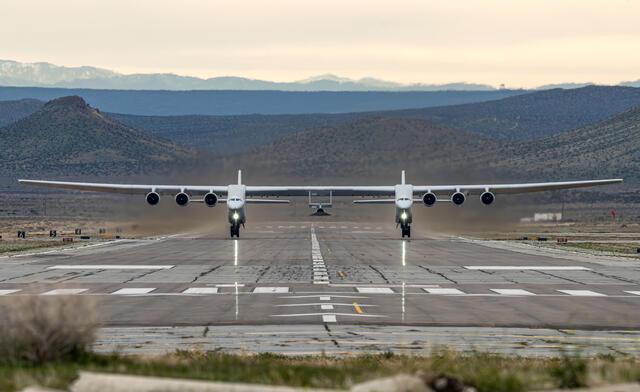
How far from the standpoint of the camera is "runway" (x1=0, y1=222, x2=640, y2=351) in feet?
73.5

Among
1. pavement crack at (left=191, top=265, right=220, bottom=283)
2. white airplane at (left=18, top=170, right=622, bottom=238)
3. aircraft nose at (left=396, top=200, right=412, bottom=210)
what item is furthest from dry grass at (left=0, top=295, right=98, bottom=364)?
aircraft nose at (left=396, top=200, right=412, bottom=210)

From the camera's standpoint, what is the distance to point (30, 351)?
1221 cm

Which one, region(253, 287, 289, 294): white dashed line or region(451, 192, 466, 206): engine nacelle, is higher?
region(451, 192, 466, 206): engine nacelle

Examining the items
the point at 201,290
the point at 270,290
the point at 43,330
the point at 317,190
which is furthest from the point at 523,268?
the point at 317,190

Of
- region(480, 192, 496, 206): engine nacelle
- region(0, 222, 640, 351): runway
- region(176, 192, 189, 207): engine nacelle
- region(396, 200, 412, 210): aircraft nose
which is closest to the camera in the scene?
region(0, 222, 640, 351): runway

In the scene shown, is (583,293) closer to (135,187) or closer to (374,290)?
(374,290)

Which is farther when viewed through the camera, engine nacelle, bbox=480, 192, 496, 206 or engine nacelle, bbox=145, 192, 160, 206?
engine nacelle, bbox=480, 192, 496, 206

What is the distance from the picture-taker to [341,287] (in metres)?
31.2

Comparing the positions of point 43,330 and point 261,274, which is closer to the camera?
point 43,330

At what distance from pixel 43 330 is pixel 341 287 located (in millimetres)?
19604

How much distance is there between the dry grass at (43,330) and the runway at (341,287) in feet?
2.94

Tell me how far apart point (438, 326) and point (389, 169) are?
5871 inches

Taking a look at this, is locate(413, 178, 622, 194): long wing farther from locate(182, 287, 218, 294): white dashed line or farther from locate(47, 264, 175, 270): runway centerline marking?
locate(182, 287, 218, 294): white dashed line

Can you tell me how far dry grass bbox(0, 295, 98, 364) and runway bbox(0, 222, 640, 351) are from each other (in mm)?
896
